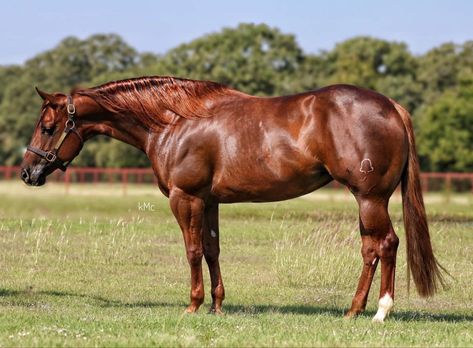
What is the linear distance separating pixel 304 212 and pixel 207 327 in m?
13.1

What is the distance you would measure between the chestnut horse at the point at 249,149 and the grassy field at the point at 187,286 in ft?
2.56

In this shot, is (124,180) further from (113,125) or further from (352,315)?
(352,315)

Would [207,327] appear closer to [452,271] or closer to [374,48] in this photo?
[452,271]

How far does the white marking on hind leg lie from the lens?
28.3 ft

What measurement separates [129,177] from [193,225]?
123ft

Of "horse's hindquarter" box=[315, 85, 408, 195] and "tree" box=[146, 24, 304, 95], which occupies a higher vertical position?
"tree" box=[146, 24, 304, 95]

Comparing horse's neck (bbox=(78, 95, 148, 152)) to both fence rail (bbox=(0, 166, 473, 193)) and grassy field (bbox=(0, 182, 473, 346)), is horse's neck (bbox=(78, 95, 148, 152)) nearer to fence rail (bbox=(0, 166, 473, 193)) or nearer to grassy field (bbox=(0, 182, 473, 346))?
grassy field (bbox=(0, 182, 473, 346))

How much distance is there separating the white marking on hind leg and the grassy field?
0.08 m

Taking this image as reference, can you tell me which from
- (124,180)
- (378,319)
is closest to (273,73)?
(124,180)

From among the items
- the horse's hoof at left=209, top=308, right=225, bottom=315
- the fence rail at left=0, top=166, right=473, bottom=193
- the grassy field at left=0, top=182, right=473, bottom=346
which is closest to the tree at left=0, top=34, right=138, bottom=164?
the fence rail at left=0, top=166, right=473, bottom=193

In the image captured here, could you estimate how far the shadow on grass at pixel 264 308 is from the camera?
→ 9.35m

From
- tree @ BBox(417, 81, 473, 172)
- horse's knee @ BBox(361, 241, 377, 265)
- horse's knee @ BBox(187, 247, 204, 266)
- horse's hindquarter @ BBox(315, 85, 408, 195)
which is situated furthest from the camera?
tree @ BBox(417, 81, 473, 172)

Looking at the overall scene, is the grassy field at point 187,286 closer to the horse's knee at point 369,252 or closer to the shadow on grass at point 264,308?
the shadow on grass at point 264,308

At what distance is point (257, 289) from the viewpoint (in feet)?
39.2
